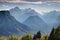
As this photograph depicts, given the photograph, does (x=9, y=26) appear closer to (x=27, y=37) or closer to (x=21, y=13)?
(x=21, y=13)

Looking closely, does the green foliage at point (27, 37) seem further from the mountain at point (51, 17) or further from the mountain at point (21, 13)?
the mountain at point (51, 17)

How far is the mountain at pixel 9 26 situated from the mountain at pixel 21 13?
0.15 meters

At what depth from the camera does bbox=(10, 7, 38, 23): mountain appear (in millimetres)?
5777

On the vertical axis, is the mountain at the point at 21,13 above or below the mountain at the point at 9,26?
above

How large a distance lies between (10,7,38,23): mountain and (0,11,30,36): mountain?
0.15 m

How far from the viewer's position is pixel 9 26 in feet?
19.1

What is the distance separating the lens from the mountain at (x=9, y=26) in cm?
568

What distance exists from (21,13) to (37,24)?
724 millimetres

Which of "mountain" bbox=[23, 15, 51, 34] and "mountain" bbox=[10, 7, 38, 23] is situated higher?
"mountain" bbox=[10, 7, 38, 23]

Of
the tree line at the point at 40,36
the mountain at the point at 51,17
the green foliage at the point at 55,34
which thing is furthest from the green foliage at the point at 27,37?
the mountain at the point at 51,17

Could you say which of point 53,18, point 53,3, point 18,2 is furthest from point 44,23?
point 18,2

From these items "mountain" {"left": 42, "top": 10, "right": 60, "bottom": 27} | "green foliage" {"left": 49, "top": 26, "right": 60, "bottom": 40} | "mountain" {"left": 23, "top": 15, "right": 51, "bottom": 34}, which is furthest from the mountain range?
"green foliage" {"left": 49, "top": 26, "right": 60, "bottom": 40}

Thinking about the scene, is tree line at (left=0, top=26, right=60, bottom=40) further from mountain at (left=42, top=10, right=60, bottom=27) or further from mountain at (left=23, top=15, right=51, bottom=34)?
mountain at (left=42, top=10, right=60, bottom=27)

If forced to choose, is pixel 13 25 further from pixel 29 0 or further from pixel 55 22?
pixel 55 22
